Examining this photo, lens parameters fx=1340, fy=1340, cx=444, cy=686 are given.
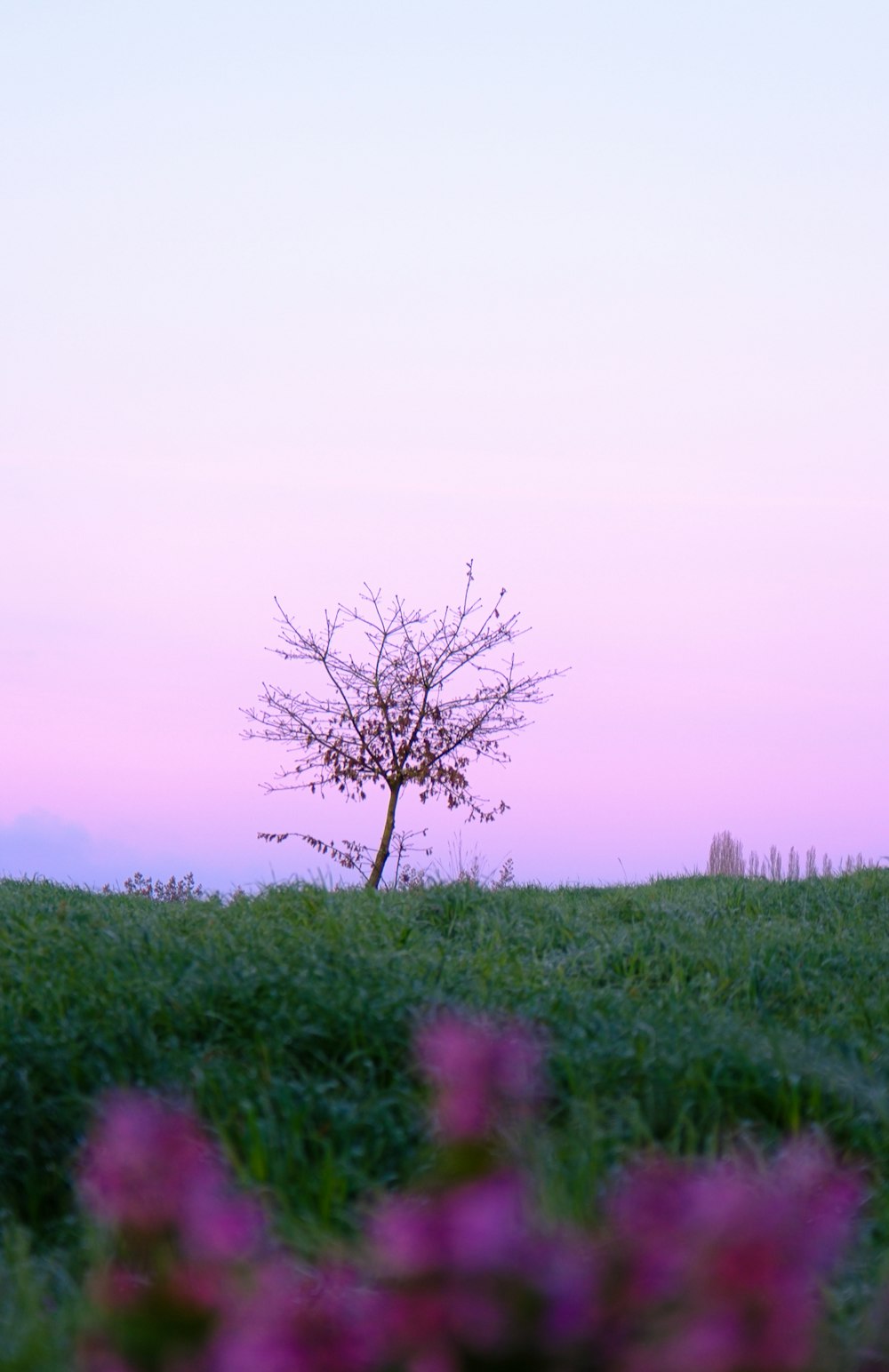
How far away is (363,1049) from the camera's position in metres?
4.82

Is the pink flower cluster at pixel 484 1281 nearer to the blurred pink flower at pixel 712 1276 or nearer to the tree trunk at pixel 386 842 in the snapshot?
the blurred pink flower at pixel 712 1276

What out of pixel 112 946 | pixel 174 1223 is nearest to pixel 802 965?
pixel 112 946

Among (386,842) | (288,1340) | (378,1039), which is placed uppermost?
(386,842)

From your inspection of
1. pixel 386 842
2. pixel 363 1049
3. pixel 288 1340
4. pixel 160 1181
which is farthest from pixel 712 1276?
pixel 386 842

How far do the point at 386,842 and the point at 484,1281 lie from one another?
15.1m

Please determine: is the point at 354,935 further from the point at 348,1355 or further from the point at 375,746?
the point at 375,746

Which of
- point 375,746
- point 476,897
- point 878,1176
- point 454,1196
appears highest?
point 375,746

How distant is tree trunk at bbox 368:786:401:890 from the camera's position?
16.5 meters

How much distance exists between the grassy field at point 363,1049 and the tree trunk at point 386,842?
29.2 ft

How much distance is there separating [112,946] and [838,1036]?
3255 mm

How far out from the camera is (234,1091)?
14.4 ft

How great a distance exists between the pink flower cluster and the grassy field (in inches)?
41.6

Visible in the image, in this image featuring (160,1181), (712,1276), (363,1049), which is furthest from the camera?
(363,1049)

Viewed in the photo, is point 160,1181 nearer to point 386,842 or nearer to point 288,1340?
point 288,1340
